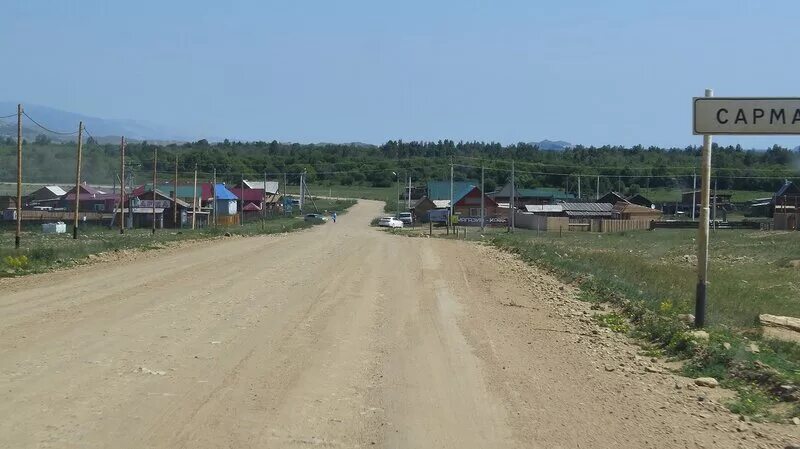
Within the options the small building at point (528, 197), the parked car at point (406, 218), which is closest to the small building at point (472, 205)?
the small building at point (528, 197)

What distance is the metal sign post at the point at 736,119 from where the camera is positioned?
37.9 ft

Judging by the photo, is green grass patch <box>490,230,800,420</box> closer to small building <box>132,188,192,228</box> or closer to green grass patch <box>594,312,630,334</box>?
green grass patch <box>594,312,630,334</box>

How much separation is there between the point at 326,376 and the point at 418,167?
6280 inches

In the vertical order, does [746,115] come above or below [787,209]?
above

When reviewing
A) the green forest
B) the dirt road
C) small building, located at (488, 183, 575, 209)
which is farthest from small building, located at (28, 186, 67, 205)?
the dirt road

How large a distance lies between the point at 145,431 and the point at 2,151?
86.8 m

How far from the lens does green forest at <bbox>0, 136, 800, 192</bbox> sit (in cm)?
8620

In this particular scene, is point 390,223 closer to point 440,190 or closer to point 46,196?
point 46,196

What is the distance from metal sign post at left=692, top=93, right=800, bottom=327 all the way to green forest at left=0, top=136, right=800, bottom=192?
73206 mm

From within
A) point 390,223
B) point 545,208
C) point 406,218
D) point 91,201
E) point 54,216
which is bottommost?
point 54,216

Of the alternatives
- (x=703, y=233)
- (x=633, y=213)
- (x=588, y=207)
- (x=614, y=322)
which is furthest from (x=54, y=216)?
(x=703, y=233)

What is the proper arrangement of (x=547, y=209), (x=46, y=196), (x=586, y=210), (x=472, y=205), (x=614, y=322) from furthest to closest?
(x=472, y=205) < (x=547, y=209) < (x=586, y=210) < (x=46, y=196) < (x=614, y=322)

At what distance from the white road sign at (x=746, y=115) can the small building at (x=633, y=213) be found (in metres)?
89.9

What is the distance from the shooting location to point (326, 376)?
929cm
